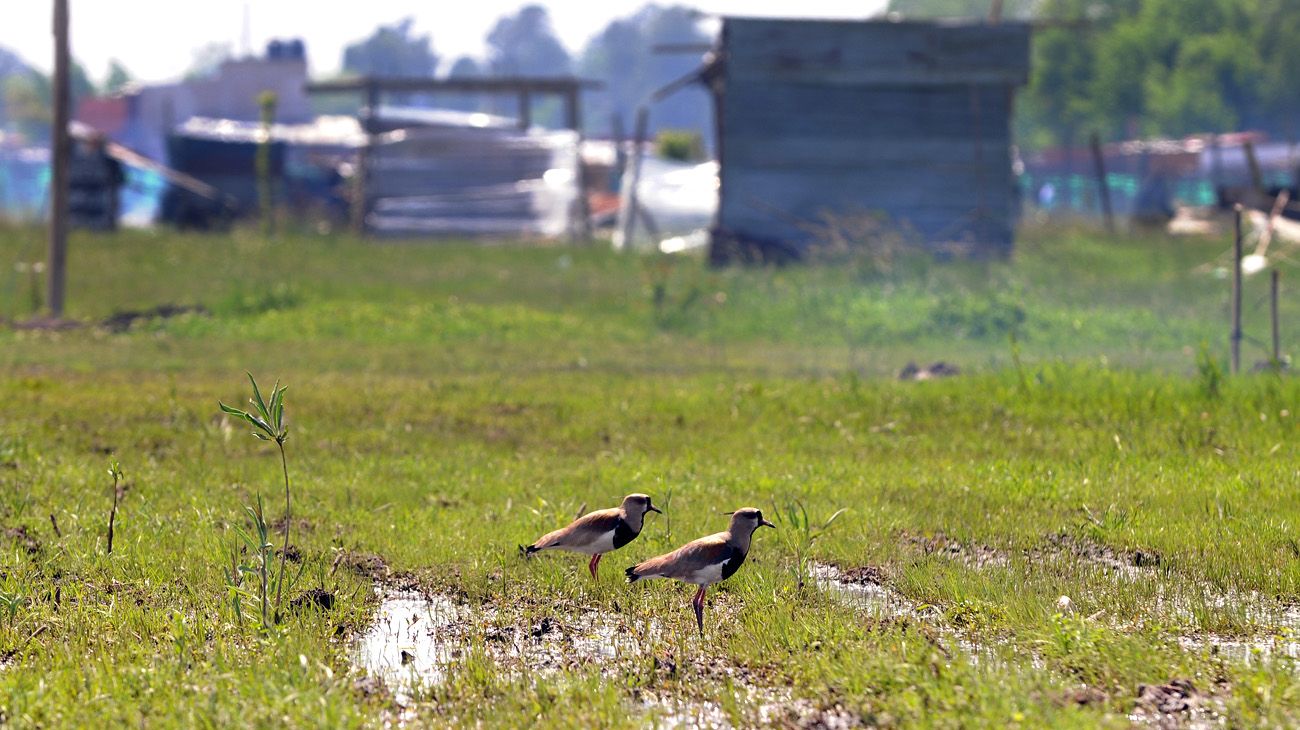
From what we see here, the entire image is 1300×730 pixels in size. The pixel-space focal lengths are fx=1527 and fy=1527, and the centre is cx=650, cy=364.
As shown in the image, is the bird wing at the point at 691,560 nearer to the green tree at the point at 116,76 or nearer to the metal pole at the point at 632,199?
the metal pole at the point at 632,199

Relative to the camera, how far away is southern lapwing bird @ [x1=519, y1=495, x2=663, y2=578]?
6.48 metres

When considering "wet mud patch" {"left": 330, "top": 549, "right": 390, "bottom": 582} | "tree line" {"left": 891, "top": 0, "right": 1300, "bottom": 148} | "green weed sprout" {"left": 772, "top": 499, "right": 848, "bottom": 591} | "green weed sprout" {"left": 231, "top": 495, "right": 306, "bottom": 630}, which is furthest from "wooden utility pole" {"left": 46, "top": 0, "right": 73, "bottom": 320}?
"tree line" {"left": 891, "top": 0, "right": 1300, "bottom": 148}

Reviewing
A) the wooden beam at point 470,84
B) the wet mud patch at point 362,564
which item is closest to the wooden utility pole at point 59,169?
the wet mud patch at point 362,564

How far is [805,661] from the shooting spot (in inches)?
217

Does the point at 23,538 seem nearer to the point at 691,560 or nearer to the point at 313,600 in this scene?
the point at 313,600

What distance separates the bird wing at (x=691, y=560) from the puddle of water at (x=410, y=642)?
0.84 metres

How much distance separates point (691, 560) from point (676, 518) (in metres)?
2.16

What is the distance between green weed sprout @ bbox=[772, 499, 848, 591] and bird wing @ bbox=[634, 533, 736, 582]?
795 mm

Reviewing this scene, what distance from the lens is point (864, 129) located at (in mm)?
28391

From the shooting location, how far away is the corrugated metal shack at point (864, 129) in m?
28.0

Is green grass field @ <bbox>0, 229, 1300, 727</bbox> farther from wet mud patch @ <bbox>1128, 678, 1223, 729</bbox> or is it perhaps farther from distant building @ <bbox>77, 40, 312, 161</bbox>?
distant building @ <bbox>77, 40, 312, 161</bbox>

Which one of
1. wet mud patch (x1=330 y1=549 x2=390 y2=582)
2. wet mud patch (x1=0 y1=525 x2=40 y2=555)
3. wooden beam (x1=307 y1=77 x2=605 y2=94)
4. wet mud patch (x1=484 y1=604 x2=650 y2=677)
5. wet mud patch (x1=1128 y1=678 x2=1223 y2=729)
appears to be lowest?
wet mud patch (x1=330 y1=549 x2=390 y2=582)

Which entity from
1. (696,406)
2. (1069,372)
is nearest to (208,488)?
(696,406)

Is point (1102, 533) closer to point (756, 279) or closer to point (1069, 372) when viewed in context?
point (1069, 372)
